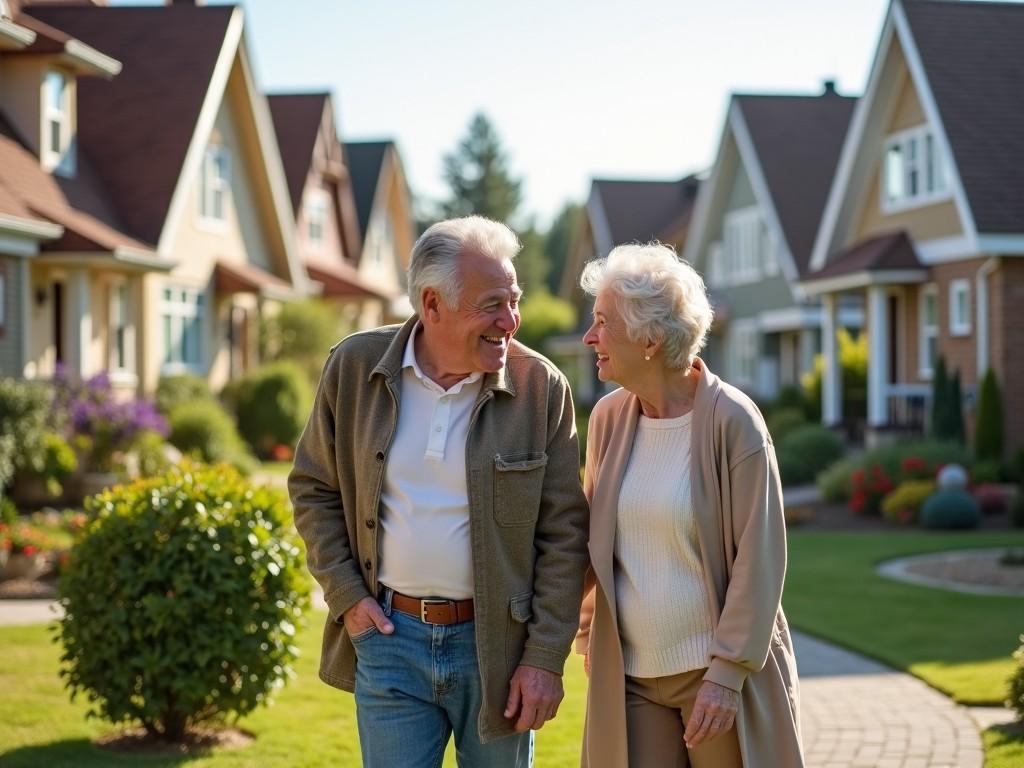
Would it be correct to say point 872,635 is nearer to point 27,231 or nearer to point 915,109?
point 27,231

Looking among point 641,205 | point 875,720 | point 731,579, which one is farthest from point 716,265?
point 731,579

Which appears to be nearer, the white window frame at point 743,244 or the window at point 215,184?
the window at point 215,184

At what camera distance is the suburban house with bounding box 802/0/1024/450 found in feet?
69.8

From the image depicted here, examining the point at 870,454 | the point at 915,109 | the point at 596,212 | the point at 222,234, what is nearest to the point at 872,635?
the point at 870,454

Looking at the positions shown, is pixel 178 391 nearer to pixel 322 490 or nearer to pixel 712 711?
pixel 322 490

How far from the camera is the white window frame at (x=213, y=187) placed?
26406 mm

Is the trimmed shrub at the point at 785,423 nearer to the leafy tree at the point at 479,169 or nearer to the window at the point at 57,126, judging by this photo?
the window at the point at 57,126

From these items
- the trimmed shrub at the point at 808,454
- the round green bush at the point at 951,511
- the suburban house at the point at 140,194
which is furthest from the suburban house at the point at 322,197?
the round green bush at the point at 951,511

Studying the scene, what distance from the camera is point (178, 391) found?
23953 mm

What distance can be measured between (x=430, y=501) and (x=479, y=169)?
267 feet

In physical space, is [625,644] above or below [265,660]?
above

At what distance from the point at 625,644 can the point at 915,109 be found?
877 inches

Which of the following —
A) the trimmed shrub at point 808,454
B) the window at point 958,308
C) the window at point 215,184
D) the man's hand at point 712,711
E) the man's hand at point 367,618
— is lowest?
the trimmed shrub at point 808,454

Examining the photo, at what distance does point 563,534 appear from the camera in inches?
159
